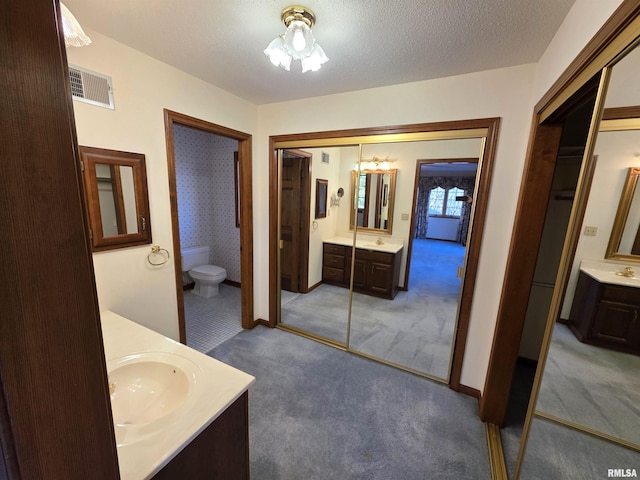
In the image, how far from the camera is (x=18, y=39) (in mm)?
329

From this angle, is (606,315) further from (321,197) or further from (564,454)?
(321,197)

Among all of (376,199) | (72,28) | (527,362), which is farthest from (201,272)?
(527,362)

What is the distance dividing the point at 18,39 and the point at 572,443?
218 centimetres

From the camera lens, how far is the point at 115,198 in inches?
66.5

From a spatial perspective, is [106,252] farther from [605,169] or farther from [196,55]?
[605,169]

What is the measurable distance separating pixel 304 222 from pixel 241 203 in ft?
3.62

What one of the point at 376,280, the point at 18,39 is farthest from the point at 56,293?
the point at 376,280

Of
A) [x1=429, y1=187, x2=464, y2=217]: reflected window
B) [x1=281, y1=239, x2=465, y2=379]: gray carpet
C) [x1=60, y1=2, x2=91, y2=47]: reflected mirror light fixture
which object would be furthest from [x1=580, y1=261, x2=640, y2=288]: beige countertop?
[x1=429, y1=187, x2=464, y2=217]: reflected window

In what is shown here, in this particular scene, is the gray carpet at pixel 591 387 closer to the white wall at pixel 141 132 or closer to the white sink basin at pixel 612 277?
the white sink basin at pixel 612 277

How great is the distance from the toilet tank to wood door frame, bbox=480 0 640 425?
3.74 m

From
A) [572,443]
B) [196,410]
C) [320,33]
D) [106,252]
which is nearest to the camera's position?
[196,410]

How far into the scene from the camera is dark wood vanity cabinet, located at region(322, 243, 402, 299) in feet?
11.7

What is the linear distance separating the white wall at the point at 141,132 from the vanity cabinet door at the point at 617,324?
2605mm

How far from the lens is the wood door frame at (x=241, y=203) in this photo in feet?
6.42
